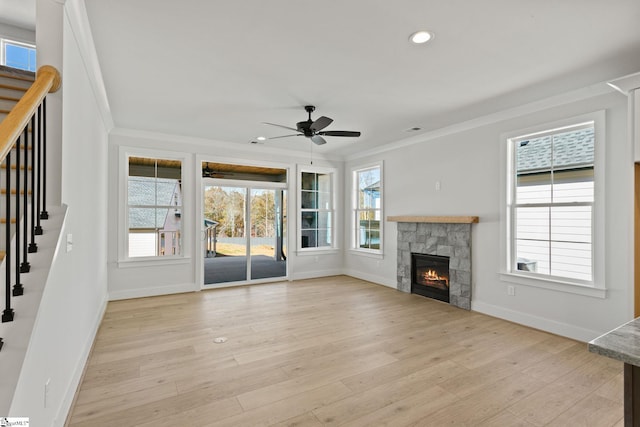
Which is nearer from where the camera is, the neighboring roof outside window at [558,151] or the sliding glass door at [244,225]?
the neighboring roof outside window at [558,151]

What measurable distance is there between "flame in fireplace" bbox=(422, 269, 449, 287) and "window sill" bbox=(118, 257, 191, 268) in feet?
13.4

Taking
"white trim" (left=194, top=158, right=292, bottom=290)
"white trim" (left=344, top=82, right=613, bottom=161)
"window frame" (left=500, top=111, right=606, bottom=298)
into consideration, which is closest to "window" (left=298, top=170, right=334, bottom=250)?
"white trim" (left=194, top=158, right=292, bottom=290)

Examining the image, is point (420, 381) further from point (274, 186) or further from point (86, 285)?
point (274, 186)

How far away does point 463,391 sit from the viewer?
2447mm

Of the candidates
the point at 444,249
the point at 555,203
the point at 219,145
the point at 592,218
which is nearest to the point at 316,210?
the point at 219,145

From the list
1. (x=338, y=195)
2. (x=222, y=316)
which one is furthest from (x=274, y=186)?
(x=222, y=316)

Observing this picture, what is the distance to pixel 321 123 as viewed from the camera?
3.79 m

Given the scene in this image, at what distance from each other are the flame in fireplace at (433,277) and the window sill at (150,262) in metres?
4.08

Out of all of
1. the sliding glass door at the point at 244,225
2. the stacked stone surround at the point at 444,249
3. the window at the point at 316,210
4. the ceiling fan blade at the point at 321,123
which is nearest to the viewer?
the ceiling fan blade at the point at 321,123

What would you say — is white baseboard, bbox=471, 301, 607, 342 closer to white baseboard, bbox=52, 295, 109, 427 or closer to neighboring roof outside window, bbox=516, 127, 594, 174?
neighboring roof outside window, bbox=516, 127, 594, 174

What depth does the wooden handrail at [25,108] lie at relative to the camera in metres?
1.17

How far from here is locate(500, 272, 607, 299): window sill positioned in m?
3.36

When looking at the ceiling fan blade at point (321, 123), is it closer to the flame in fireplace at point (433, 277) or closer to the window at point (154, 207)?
the window at point (154, 207)

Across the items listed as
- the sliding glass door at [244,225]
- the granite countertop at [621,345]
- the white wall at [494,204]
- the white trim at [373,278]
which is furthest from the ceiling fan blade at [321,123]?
the white trim at [373,278]
